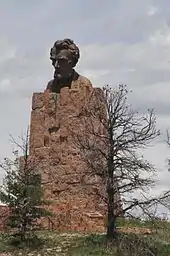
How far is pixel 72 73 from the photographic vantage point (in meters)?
37.8

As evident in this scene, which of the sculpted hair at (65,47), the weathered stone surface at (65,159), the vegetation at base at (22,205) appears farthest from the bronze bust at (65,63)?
the vegetation at base at (22,205)

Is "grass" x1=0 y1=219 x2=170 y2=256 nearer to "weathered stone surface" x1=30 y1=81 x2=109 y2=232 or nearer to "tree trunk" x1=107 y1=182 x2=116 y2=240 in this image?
"tree trunk" x1=107 y1=182 x2=116 y2=240

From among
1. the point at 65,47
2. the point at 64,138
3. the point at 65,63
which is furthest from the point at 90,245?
the point at 65,47

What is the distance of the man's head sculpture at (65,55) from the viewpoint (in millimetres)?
37281

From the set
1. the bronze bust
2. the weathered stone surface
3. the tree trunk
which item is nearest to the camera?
the tree trunk

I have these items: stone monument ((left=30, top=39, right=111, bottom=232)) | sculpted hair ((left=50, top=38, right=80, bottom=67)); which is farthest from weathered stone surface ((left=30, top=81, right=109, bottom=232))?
sculpted hair ((left=50, top=38, right=80, bottom=67))

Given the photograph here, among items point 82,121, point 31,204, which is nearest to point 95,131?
point 82,121

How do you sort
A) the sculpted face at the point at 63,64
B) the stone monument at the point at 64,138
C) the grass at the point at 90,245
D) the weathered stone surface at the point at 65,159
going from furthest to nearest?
the sculpted face at the point at 63,64 → the stone monument at the point at 64,138 → the weathered stone surface at the point at 65,159 → the grass at the point at 90,245

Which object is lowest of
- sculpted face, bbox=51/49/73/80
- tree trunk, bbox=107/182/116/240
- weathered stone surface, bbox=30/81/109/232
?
tree trunk, bbox=107/182/116/240

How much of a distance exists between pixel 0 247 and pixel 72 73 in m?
11.7

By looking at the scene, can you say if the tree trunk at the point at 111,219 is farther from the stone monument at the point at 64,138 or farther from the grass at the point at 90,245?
the stone monument at the point at 64,138

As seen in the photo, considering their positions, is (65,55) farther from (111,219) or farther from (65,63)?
(111,219)

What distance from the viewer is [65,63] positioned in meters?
37.4

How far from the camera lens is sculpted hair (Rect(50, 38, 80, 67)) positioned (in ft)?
123
